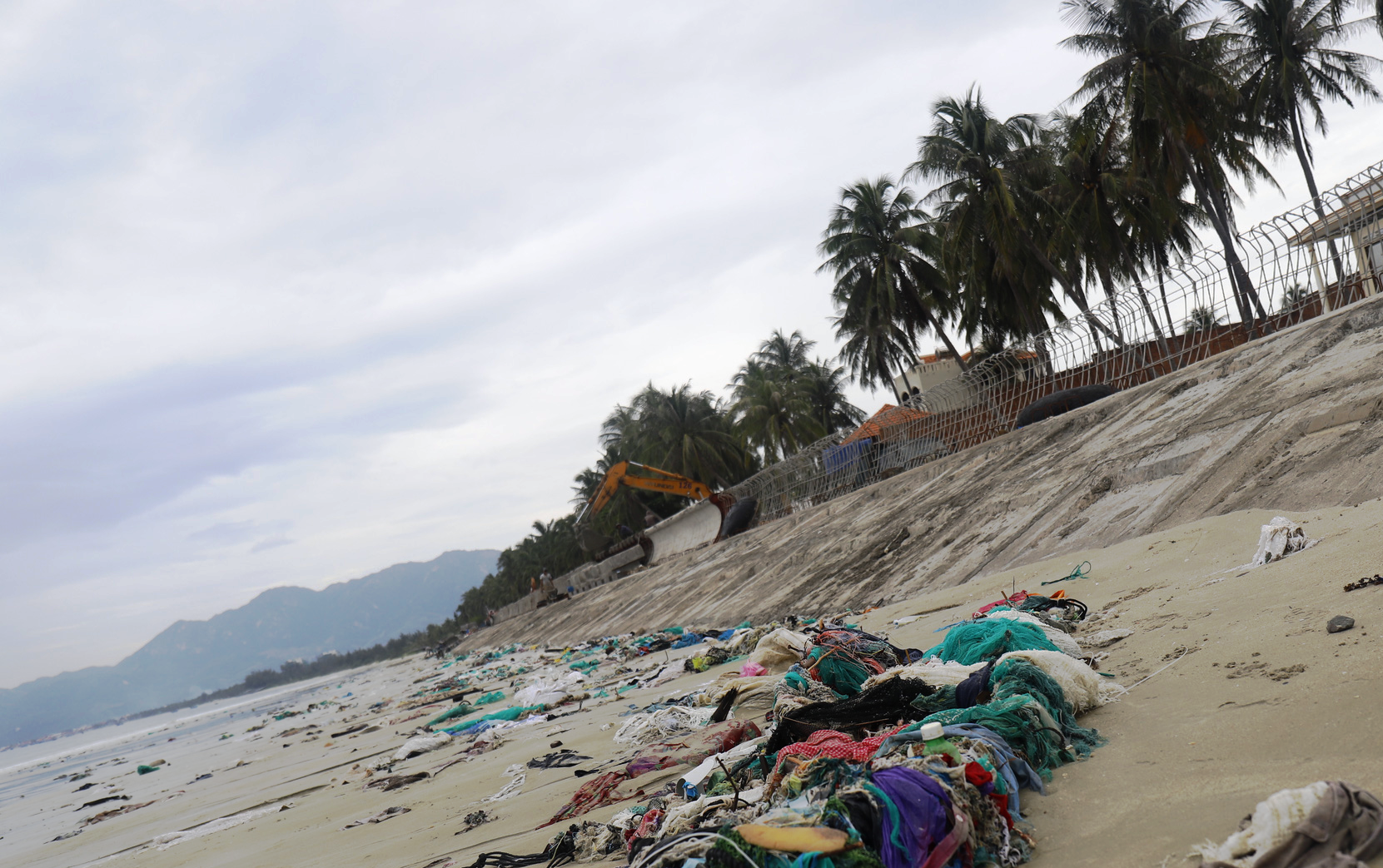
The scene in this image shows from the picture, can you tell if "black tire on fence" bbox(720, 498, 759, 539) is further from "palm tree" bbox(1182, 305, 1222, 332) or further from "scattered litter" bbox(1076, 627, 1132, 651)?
"scattered litter" bbox(1076, 627, 1132, 651)

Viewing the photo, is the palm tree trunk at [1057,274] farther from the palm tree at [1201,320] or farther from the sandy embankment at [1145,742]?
the sandy embankment at [1145,742]

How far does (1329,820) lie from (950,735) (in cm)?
117

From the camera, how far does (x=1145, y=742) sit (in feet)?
9.57

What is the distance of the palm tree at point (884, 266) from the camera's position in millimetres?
31625

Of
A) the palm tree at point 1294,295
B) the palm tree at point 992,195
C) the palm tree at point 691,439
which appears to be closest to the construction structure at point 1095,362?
the palm tree at point 1294,295

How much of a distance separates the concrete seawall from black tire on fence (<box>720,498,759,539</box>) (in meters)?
9.05

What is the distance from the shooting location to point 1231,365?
948 cm

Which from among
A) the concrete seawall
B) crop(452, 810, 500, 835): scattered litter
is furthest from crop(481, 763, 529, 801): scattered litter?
the concrete seawall

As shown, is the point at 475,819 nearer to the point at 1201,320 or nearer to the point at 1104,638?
the point at 1104,638

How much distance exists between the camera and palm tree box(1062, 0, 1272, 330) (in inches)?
902

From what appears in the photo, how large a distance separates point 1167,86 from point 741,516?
17.7 metres

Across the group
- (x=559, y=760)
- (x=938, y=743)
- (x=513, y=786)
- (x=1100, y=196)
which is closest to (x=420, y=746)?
(x=559, y=760)

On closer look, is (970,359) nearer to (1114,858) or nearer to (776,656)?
(776,656)

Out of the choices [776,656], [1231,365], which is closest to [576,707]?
[776,656]
